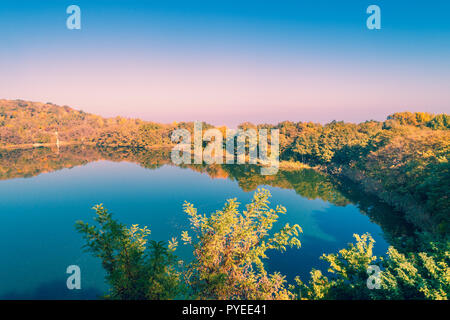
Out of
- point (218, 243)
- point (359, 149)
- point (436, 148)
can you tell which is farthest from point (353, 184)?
point (218, 243)

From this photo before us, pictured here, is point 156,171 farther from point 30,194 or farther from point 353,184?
point 353,184

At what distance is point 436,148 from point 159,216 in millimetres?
33459

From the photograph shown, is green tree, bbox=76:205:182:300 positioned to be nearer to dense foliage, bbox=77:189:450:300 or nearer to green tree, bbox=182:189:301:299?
dense foliage, bbox=77:189:450:300

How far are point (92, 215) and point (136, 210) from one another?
5.00 metres

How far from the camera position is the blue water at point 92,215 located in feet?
57.1

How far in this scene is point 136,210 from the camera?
30062 millimetres

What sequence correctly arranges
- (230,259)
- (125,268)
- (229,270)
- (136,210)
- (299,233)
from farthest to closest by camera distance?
(136,210) < (299,233) < (229,270) < (230,259) < (125,268)

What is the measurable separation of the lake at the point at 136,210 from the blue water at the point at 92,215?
0.30 feet

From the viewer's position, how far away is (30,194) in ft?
121

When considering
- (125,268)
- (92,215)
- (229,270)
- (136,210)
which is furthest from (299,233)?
(92,215)

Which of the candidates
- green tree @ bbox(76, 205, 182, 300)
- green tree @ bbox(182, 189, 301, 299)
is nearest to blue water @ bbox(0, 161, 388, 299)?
green tree @ bbox(182, 189, 301, 299)

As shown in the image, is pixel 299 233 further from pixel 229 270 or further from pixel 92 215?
pixel 92 215

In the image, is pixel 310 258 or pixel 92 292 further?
pixel 310 258

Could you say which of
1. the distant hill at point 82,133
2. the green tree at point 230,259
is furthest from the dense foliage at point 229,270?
the distant hill at point 82,133
